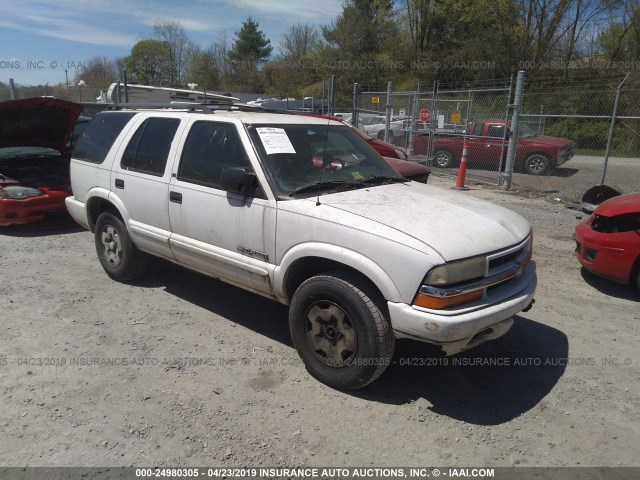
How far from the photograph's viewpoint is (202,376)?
11.5ft

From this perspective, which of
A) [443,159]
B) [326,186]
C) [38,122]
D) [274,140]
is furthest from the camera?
[443,159]

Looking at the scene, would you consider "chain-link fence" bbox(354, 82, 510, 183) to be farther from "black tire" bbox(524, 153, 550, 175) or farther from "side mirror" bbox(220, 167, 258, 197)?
"side mirror" bbox(220, 167, 258, 197)

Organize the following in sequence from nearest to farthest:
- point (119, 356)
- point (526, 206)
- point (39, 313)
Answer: point (119, 356)
point (39, 313)
point (526, 206)

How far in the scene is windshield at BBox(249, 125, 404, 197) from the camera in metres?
3.67

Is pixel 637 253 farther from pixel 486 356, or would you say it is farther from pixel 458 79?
pixel 458 79

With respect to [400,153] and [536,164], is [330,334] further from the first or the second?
[536,164]

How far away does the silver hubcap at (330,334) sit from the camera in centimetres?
321

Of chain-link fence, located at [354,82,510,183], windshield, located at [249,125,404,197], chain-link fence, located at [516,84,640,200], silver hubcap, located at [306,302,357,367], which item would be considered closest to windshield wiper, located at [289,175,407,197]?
windshield, located at [249,125,404,197]

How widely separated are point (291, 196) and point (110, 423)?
1.89m

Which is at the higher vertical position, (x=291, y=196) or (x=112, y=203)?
(x=291, y=196)

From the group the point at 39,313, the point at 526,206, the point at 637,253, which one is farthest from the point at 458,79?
the point at 39,313

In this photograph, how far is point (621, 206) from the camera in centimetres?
498

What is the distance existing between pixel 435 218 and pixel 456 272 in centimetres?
53

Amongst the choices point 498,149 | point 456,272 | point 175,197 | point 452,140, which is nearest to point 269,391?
point 456,272
